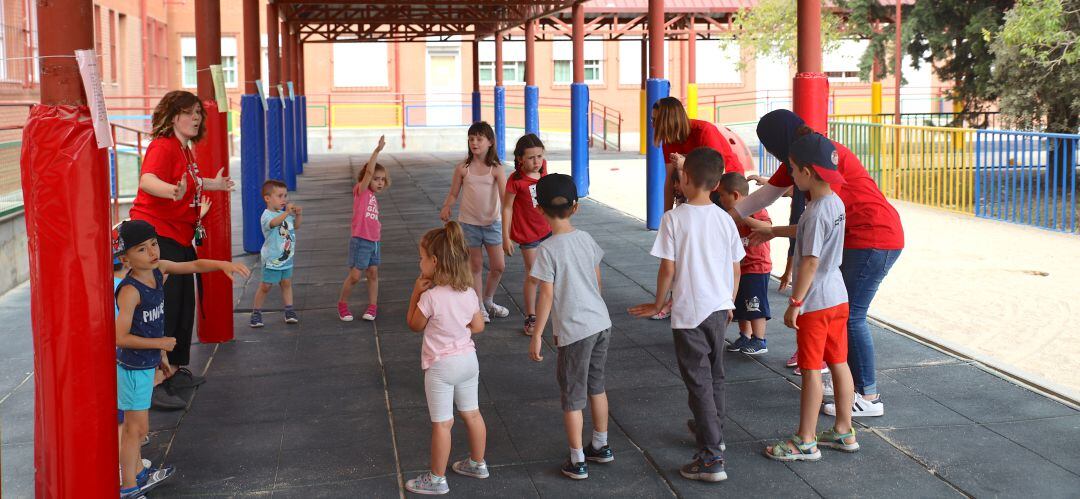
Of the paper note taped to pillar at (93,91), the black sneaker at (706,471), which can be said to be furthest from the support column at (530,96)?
the paper note taped to pillar at (93,91)

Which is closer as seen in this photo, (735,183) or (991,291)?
A: (735,183)

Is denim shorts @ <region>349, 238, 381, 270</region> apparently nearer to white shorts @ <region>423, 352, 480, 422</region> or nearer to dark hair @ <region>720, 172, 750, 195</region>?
dark hair @ <region>720, 172, 750, 195</region>

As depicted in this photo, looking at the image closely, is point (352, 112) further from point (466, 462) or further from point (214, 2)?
point (466, 462)

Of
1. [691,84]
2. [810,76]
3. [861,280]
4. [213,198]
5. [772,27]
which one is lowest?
[861,280]

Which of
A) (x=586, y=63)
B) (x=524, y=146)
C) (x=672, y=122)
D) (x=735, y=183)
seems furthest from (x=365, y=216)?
(x=586, y=63)

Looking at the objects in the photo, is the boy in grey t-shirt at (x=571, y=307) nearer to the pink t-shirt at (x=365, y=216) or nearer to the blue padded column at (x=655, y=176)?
the pink t-shirt at (x=365, y=216)

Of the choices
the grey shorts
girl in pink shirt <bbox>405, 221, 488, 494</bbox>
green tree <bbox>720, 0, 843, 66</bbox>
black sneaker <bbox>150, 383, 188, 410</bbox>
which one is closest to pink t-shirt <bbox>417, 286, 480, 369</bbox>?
girl in pink shirt <bbox>405, 221, 488, 494</bbox>

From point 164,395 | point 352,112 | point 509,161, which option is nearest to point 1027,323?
point 164,395

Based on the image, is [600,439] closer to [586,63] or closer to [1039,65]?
[1039,65]

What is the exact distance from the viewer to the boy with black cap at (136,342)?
4535 mm

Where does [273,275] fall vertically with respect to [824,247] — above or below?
below

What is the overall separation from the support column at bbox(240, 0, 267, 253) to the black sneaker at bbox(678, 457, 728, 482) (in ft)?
24.8

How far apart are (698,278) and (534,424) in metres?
1.32

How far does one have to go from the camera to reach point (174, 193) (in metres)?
5.55
